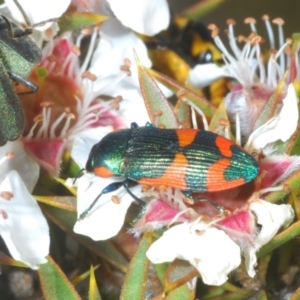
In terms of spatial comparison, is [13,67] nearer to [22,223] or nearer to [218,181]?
[22,223]

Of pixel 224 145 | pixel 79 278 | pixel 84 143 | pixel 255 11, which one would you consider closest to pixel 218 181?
pixel 224 145

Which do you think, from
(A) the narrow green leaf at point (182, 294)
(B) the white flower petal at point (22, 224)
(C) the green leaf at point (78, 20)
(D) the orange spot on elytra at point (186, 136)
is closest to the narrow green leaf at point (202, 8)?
(C) the green leaf at point (78, 20)

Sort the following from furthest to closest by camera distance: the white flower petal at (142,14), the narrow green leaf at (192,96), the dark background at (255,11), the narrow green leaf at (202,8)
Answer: the dark background at (255,11)
the narrow green leaf at (202,8)
the white flower petal at (142,14)
the narrow green leaf at (192,96)

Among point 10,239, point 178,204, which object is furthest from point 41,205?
point 178,204

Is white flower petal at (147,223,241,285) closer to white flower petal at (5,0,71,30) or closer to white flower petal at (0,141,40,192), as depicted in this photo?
white flower petal at (0,141,40,192)

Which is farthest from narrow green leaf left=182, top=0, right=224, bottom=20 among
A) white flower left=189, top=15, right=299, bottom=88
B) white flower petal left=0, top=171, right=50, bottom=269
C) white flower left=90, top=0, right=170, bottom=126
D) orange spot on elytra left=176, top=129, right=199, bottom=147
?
white flower petal left=0, top=171, right=50, bottom=269

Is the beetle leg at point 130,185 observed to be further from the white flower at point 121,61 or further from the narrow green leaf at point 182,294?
the white flower at point 121,61

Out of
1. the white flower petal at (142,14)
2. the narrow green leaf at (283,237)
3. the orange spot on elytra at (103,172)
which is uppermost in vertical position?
the white flower petal at (142,14)
